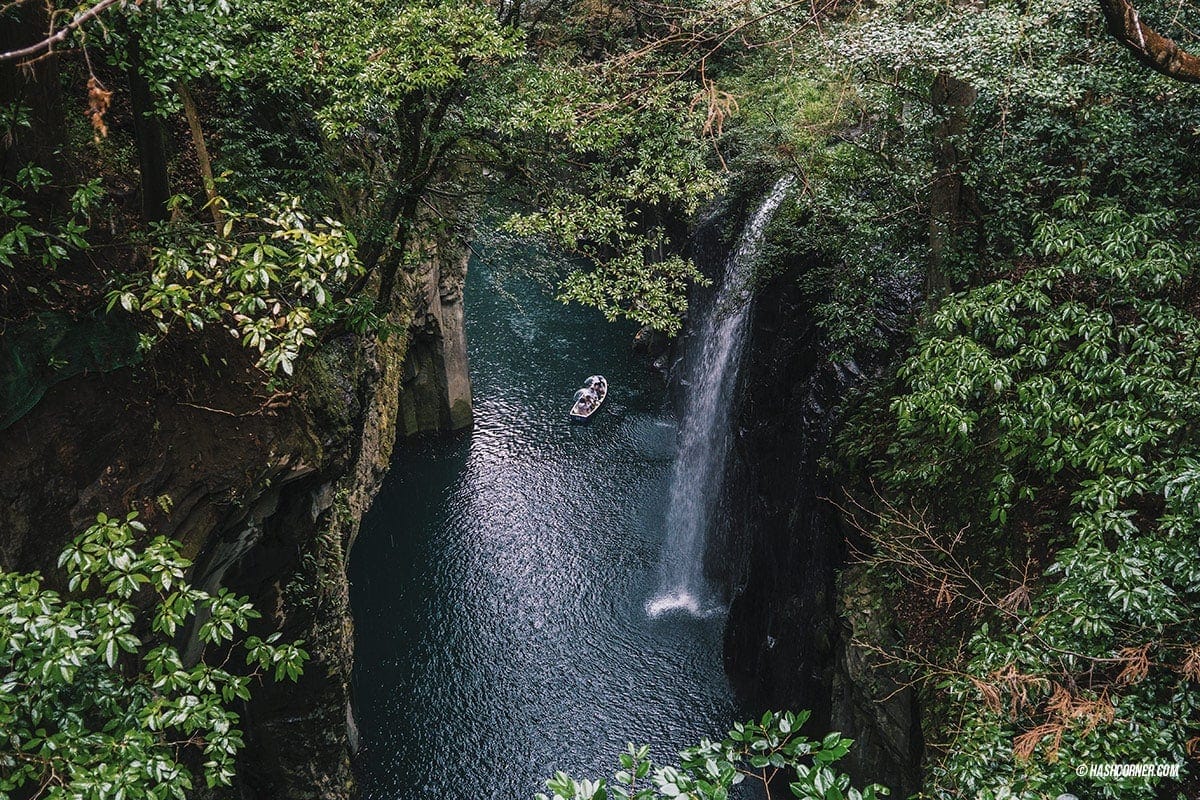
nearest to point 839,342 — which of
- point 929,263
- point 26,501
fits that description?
point 929,263

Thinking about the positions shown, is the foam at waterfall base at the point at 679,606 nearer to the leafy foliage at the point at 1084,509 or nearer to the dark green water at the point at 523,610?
the dark green water at the point at 523,610

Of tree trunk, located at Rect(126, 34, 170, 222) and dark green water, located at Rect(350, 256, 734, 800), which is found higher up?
tree trunk, located at Rect(126, 34, 170, 222)

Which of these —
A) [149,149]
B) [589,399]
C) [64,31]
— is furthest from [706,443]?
[64,31]

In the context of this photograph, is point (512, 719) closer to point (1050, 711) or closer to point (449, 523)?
point (449, 523)

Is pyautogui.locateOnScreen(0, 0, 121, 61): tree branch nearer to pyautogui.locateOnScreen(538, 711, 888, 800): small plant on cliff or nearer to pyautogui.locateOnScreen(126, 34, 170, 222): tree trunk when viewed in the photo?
pyautogui.locateOnScreen(538, 711, 888, 800): small plant on cliff

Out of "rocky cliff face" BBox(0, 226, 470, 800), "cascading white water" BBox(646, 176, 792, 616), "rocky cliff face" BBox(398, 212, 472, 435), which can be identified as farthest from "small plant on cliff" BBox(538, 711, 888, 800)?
"rocky cliff face" BBox(398, 212, 472, 435)

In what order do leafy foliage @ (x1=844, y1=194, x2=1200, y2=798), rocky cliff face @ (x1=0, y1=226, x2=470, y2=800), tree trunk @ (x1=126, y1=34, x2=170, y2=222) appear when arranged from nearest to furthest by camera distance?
leafy foliage @ (x1=844, y1=194, x2=1200, y2=798)
rocky cliff face @ (x1=0, y1=226, x2=470, y2=800)
tree trunk @ (x1=126, y1=34, x2=170, y2=222)
